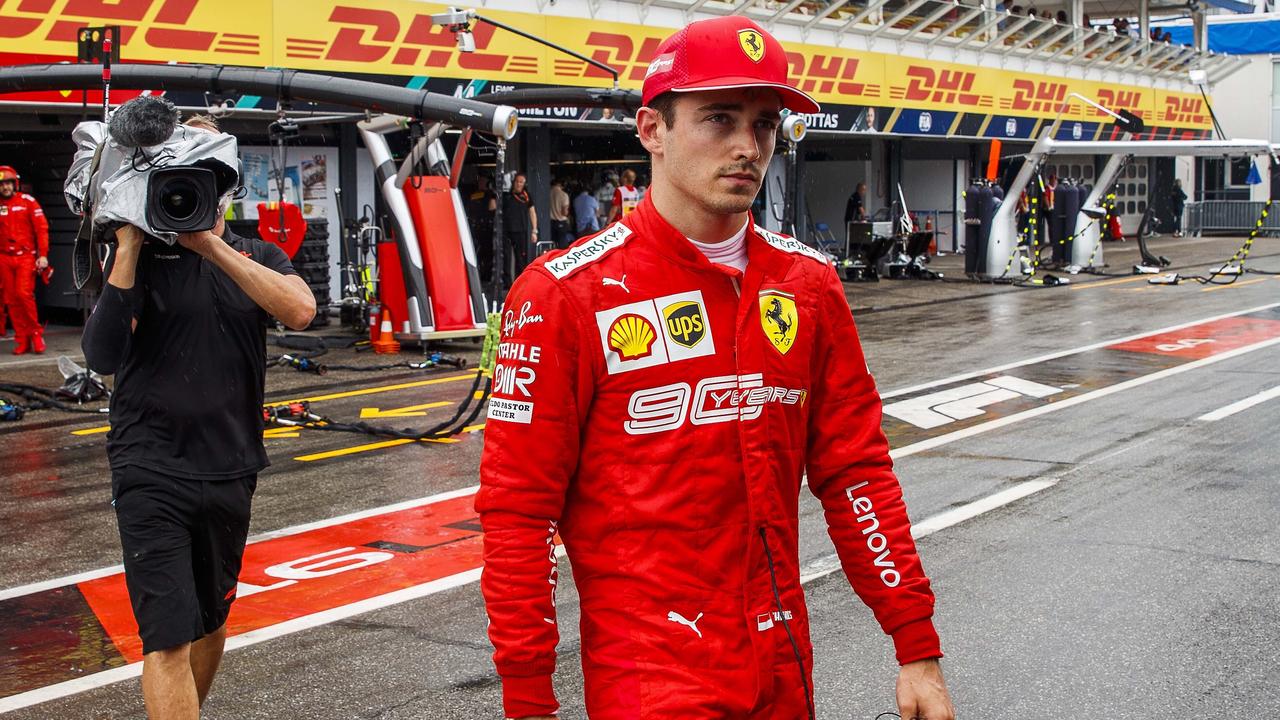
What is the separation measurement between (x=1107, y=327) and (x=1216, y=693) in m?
14.3

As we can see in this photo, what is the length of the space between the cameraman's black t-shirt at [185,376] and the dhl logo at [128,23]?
Result: 1348 centimetres

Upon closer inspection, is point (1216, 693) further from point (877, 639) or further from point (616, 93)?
point (616, 93)

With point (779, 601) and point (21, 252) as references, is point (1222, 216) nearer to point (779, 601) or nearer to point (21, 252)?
point (21, 252)

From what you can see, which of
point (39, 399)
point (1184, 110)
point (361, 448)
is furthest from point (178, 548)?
point (1184, 110)

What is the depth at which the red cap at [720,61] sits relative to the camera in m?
2.61

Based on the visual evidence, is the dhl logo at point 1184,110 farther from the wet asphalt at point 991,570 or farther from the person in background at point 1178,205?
the wet asphalt at point 991,570

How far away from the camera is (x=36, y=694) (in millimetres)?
5438

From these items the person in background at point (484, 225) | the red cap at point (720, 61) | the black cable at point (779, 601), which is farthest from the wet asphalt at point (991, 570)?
the person in background at point (484, 225)

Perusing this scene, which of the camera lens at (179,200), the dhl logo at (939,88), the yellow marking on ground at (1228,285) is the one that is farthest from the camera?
the dhl logo at (939,88)

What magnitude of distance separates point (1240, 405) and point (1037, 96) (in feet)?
87.6

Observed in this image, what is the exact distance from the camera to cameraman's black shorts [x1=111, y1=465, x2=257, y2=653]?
13.4 ft

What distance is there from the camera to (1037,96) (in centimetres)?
3709

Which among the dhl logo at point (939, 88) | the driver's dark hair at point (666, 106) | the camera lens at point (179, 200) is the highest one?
the dhl logo at point (939, 88)

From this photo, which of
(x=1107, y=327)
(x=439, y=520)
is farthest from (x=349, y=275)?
(x=439, y=520)
